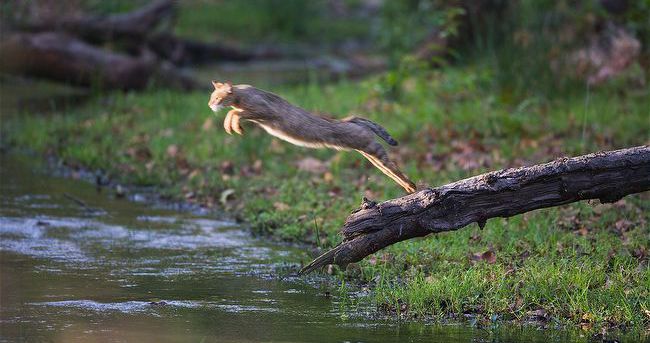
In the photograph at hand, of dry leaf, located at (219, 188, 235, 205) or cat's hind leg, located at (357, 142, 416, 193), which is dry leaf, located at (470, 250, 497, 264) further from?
dry leaf, located at (219, 188, 235, 205)

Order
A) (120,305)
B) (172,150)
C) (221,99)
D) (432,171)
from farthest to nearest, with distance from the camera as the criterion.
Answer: (172,150)
(432,171)
(120,305)
(221,99)

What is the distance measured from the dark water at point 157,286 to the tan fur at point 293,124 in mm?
996

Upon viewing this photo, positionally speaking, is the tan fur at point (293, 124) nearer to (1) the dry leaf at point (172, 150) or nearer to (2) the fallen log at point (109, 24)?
(1) the dry leaf at point (172, 150)

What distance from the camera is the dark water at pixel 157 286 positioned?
18.6ft

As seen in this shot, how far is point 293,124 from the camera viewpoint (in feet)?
20.3

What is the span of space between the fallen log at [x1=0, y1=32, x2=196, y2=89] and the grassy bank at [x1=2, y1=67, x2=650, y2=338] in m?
0.53

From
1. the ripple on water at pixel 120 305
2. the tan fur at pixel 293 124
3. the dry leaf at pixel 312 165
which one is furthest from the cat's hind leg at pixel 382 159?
the dry leaf at pixel 312 165

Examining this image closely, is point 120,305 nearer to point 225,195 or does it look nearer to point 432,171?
point 225,195

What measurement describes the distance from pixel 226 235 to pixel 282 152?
2.65 m

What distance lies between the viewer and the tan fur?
6.04 metres

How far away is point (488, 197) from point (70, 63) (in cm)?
952

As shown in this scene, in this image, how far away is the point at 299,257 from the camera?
754cm

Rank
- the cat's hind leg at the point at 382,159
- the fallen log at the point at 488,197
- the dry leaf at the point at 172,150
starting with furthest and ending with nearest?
the dry leaf at the point at 172,150 < the cat's hind leg at the point at 382,159 < the fallen log at the point at 488,197

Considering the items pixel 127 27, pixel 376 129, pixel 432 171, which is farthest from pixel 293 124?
pixel 127 27
